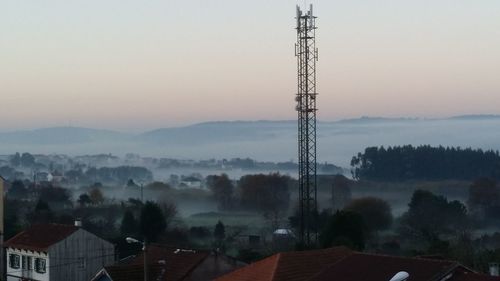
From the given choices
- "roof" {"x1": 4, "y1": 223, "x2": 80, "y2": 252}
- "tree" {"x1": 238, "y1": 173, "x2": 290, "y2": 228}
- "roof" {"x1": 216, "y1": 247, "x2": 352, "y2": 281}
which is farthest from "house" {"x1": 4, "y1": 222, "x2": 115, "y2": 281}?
"tree" {"x1": 238, "y1": 173, "x2": 290, "y2": 228}

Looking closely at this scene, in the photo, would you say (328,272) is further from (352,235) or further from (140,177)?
(140,177)

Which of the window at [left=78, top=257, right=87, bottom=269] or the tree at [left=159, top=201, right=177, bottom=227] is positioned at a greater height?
the window at [left=78, top=257, right=87, bottom=269]

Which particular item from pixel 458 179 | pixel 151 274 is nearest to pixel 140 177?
pixel 458 179

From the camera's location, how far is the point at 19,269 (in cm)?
3462

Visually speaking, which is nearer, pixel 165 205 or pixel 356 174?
pixel 165 205

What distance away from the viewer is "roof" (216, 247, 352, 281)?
21062 mm

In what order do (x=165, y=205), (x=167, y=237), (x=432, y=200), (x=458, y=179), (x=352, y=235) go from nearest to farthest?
(x=352, y=235) < (x=167, y=237) < (x=432, y=200) < (x=165, y=205) < (x=458, y=179)

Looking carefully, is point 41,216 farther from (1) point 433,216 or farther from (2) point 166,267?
(2) point 166,267

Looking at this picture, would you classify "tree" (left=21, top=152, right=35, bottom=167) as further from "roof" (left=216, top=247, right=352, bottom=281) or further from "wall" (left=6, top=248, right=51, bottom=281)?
"roof" (left=216, top=247, right=352, bottom=281)

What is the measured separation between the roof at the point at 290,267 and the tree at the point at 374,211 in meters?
36.7

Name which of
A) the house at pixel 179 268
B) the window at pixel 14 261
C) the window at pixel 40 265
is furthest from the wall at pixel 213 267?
the window at pixel 14 261

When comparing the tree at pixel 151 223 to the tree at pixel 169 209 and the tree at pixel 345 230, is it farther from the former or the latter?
the tree at pixel 169 209

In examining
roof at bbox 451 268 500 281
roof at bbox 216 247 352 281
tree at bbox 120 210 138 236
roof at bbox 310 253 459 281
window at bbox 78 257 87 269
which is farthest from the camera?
tree at bbox 120 210 138 236

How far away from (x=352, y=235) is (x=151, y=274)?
13.7m
